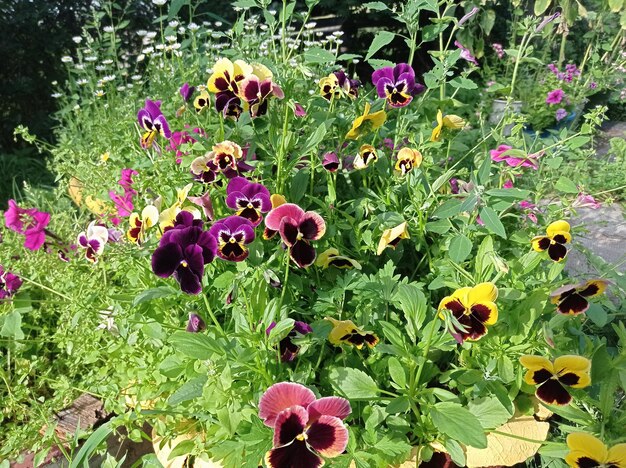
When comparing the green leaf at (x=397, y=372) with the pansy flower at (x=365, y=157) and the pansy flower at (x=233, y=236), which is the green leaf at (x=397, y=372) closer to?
the pansy flower at (x=233, y=236)

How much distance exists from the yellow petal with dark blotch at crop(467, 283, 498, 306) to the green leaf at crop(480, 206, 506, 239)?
176mm

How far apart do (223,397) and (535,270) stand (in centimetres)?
83

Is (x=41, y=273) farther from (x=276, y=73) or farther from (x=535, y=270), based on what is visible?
(x=535, y=270)

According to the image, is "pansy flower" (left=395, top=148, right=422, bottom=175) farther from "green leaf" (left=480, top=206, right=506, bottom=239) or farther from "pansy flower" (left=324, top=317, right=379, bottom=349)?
"pansy flower" (left=324, top=317, right=379, bottom=349)

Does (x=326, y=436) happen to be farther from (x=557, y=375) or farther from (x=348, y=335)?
(x=557, y=375)

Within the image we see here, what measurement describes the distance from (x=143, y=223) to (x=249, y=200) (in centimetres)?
24

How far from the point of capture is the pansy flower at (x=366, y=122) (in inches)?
52.2

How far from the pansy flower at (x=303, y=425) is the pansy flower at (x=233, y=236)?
33cm

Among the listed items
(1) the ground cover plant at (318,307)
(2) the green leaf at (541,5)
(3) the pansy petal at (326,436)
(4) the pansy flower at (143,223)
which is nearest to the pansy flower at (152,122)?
(1) the ground cover plant at (318,307)

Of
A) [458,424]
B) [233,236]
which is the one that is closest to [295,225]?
[233,236]

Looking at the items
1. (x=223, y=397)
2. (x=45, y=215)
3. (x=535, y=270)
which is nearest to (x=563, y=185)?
(x=535, y=270)

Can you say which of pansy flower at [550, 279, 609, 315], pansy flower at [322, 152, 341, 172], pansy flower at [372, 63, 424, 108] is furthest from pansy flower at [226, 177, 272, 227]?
pansy flower at [550, 279, 609, 315]

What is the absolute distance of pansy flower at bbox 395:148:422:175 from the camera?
1350mm

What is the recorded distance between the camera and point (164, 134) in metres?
1.37
